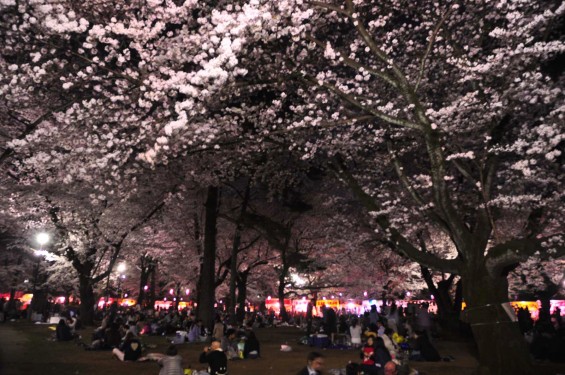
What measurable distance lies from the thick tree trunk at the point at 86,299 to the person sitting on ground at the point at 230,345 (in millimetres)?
13203

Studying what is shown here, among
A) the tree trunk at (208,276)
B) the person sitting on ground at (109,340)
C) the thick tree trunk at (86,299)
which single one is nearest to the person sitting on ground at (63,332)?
the person sitting on ground at (109,340)

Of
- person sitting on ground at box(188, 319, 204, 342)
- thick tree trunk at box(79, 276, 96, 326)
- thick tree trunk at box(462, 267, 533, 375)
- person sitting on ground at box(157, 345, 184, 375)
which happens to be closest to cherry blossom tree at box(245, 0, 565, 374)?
thick tree trunk at box(462, 267, 533, 375)

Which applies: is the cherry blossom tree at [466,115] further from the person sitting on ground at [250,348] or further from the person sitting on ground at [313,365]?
the person sitting on ground at [250,348]

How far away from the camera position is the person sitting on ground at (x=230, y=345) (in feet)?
49.1

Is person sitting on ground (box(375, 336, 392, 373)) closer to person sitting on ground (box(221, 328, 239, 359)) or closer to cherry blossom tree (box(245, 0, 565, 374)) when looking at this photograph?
cherry blossom tree (box(245, 0, 565, 374))

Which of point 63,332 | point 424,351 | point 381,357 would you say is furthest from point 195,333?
point 381,357

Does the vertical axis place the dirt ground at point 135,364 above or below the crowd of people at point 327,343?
below

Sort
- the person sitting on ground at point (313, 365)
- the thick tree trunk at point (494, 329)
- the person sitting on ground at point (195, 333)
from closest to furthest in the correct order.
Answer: the person sitting on ground at point (313, 365) → the thick tree trunk at point (494, 329) → the person sitting on ground at point (195, 333)

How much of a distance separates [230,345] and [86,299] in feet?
50.1

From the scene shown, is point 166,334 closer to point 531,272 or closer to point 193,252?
point 193,252

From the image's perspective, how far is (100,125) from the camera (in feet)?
39.7

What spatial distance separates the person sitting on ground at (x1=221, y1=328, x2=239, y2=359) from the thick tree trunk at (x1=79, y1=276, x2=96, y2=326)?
13.2m

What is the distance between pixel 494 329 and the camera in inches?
396

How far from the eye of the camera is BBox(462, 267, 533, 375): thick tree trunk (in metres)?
9.91
